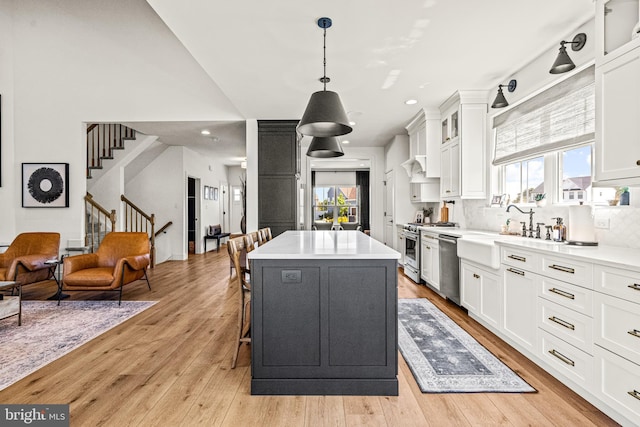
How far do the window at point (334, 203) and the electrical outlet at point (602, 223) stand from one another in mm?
8075

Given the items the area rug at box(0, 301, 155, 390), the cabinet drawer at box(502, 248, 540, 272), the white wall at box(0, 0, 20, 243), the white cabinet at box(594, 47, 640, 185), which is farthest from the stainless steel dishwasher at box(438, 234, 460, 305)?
the white wall at box(0, 0, 20, 243)

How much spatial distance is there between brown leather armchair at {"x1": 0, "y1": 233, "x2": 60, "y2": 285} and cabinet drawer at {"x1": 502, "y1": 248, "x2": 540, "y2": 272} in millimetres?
5202

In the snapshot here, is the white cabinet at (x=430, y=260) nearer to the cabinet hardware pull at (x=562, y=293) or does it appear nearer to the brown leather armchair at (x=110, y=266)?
the cabinet hardware pull at (x=562, y=293)

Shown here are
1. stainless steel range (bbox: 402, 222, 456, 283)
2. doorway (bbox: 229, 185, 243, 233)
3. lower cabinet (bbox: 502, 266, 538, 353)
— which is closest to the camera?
lower cabinet (bbox: 502, 266, 538, 353)

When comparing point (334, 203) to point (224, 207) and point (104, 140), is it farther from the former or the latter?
point (104, 140)

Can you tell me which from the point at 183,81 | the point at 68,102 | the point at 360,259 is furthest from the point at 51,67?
the point at 360,259

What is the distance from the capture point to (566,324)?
2148 mm

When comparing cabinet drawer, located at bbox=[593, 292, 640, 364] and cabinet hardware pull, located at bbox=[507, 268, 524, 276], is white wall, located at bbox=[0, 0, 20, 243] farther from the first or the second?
cabinet drawer, located at bbox=[593, 292, 640, 364]

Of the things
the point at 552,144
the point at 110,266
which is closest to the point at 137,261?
the point at 110,266

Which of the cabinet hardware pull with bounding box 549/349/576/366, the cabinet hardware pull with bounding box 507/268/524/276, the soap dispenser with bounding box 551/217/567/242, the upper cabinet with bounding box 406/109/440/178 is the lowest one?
the cabinet hardware pull with bounding box 549/349/576/366

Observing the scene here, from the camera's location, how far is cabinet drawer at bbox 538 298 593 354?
1980 mm

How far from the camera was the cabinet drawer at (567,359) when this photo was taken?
6.50 ft

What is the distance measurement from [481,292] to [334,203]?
7559 mm

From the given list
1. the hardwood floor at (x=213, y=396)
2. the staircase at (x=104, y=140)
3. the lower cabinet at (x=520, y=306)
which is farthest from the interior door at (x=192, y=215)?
the lower cabinet at (x=520, y=306)
